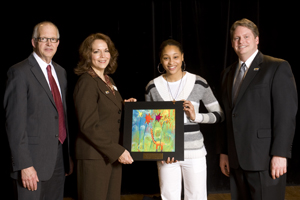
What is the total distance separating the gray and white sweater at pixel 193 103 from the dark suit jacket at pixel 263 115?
0.26 meters

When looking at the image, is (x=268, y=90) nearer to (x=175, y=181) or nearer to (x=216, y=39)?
(x=175, y=181)

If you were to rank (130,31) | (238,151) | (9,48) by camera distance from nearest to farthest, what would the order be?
(238,151) → (9,48) → (130,31)

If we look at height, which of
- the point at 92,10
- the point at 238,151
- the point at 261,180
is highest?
the point at 92,10

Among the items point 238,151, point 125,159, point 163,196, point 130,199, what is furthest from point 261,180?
point 130,199

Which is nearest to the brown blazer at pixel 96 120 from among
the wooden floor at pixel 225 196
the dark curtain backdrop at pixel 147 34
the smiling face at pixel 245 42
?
the smiling face at pixel 245 42

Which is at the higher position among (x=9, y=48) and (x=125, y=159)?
(x=9, y=48)

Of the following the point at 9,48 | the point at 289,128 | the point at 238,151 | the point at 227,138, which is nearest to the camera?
the point at 289,128

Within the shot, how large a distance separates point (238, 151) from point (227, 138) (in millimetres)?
223

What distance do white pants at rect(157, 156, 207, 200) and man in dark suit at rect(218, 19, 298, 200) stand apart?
26 cm

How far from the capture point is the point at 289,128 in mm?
1948

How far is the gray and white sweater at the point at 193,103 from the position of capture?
2.31 meters

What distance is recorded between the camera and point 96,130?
6.75 ft

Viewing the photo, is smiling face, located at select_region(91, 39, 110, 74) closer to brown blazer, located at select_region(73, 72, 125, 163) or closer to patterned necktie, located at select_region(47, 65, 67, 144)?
brown blazer, located at select_region(73, 72, 125, 163)

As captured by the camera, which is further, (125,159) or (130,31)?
(130,31)
